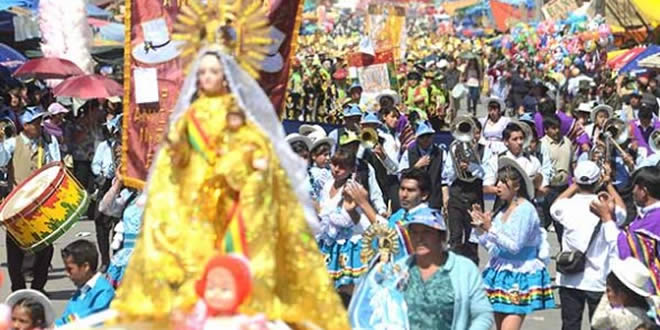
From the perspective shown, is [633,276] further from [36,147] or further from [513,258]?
[36,147]

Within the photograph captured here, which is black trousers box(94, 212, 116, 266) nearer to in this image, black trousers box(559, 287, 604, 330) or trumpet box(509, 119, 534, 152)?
trumpet box(509, 119, 534, 152)

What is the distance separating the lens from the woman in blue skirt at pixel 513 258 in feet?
31.2

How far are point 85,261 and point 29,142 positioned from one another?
6468 mm

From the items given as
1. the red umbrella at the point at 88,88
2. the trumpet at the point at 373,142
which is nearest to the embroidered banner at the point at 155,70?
the trumpet at the point at 373,142

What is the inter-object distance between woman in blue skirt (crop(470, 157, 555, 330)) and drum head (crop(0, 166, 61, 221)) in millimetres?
3547

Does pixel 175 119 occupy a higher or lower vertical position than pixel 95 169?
higher

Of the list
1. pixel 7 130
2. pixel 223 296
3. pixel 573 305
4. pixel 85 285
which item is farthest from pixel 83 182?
pixel 223 296

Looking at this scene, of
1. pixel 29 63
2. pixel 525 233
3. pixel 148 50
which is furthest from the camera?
pixel 29 63

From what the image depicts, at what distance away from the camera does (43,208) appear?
11656mm

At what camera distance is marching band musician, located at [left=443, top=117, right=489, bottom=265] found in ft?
41.3

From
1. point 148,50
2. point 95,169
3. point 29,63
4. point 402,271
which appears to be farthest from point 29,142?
point 29,63

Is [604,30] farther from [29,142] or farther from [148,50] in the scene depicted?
[148,50]

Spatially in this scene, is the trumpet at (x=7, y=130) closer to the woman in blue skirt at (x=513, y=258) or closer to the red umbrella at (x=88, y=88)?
the red umbrella at (x=88, y=88)

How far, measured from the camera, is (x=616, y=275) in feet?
27.1
